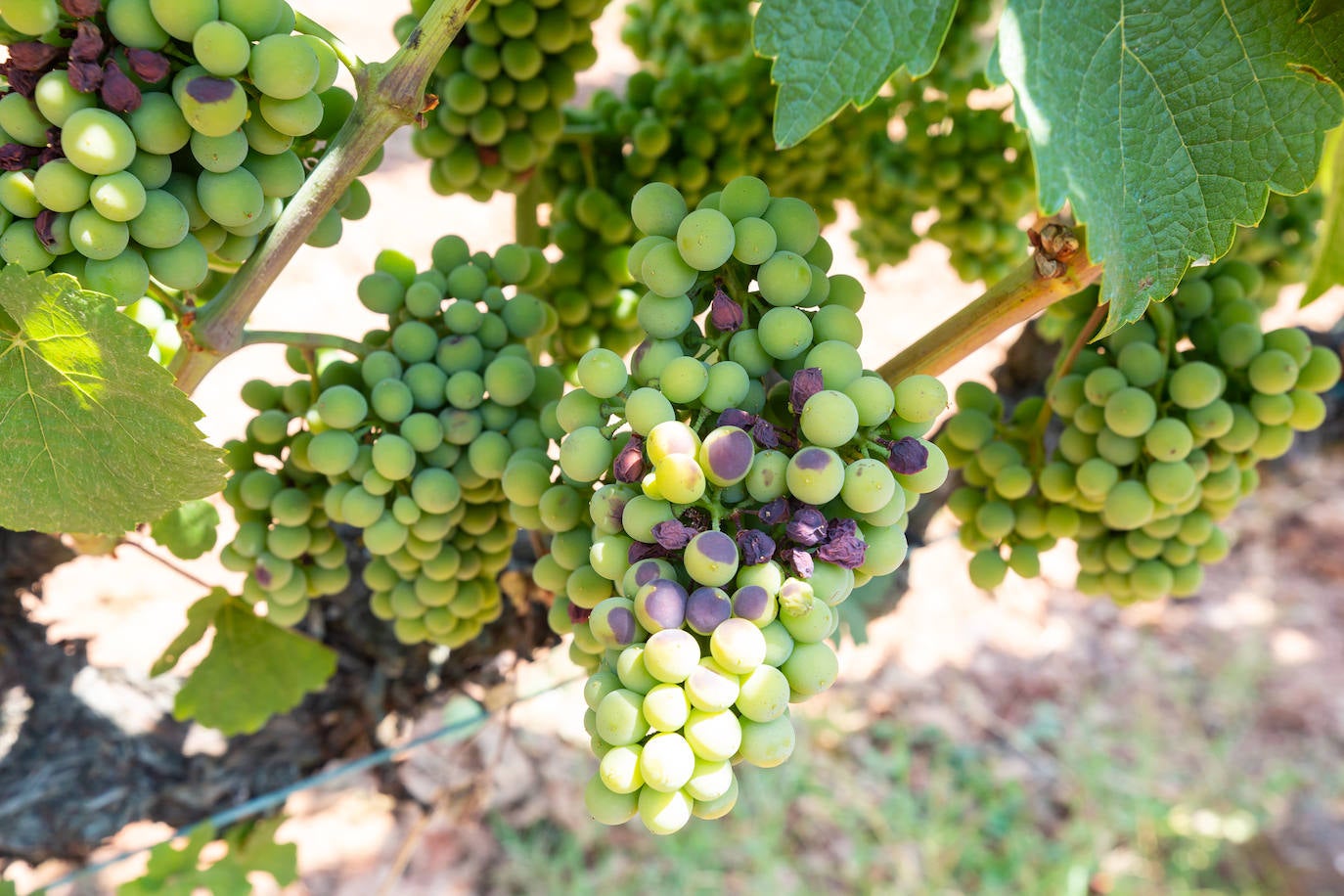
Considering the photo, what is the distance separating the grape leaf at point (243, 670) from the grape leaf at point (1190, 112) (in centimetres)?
93

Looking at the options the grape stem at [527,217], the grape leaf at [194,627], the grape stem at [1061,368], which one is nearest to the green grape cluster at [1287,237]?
the grape stem at [1061,368]

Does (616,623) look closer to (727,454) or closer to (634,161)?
(727,454)

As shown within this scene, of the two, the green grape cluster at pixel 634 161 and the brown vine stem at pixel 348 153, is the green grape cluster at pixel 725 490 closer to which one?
the brown vine stem at pixel 348 153

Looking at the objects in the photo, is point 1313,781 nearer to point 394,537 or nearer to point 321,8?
point 394,537

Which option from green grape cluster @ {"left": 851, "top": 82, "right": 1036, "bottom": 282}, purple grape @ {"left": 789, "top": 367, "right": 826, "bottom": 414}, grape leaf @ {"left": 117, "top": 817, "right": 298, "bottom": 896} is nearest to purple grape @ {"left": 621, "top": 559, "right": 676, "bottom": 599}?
purple grape @ {"left": 789, "top": 367, "right": 826, "bottom": 414}

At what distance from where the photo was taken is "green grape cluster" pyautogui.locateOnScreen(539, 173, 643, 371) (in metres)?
1.29

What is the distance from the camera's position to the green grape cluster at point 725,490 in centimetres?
60

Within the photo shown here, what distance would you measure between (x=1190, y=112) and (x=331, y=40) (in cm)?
59

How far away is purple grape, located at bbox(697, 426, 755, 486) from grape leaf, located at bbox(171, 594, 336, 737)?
28.4 inches

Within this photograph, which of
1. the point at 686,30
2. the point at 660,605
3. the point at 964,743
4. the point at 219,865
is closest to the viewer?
the point at 660,605

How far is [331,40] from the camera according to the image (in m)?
0.70

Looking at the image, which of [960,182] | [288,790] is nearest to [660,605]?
[288,790]

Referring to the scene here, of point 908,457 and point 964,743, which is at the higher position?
point 908,457

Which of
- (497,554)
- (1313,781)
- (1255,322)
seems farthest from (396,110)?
(1313,781)
